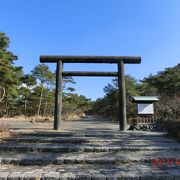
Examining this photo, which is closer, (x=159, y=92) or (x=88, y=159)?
(x=88, y=159)

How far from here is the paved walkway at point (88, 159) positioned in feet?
15.8

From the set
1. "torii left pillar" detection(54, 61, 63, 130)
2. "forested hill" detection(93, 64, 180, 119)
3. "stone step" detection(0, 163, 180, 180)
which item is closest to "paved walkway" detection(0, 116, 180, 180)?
"stone step" detection(0, 163, 180, 180)

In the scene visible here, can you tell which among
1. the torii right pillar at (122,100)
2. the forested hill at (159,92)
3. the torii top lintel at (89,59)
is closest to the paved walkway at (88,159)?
the torii right pillar at (122,100)

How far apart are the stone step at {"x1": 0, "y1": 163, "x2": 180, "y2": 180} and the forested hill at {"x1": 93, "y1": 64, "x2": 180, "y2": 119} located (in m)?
12.8

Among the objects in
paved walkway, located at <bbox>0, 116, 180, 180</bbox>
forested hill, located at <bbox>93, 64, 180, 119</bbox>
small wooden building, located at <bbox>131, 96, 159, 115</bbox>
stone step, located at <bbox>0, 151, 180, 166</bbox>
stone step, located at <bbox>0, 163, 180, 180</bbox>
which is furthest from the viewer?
forested hill, located at <bbox>93, 64, 180, 119</bbox>

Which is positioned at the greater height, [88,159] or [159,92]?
[159,92]

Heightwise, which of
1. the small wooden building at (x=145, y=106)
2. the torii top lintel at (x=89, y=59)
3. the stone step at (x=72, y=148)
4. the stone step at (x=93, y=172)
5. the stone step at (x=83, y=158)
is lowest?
the stone step at (x=93, y=172)

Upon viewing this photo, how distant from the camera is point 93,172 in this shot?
4.99 metres

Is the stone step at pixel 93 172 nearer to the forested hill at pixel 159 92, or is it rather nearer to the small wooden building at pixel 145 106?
the small wooden building at pixel 145 106

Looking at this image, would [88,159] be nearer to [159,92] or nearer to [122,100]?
[122,100]

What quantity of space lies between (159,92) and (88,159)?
3021cm

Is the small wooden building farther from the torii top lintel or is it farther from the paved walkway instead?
the paved walkway

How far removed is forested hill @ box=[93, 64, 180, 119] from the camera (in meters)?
19.9

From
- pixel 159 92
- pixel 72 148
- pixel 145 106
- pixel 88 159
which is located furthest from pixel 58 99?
pixel 159 92
